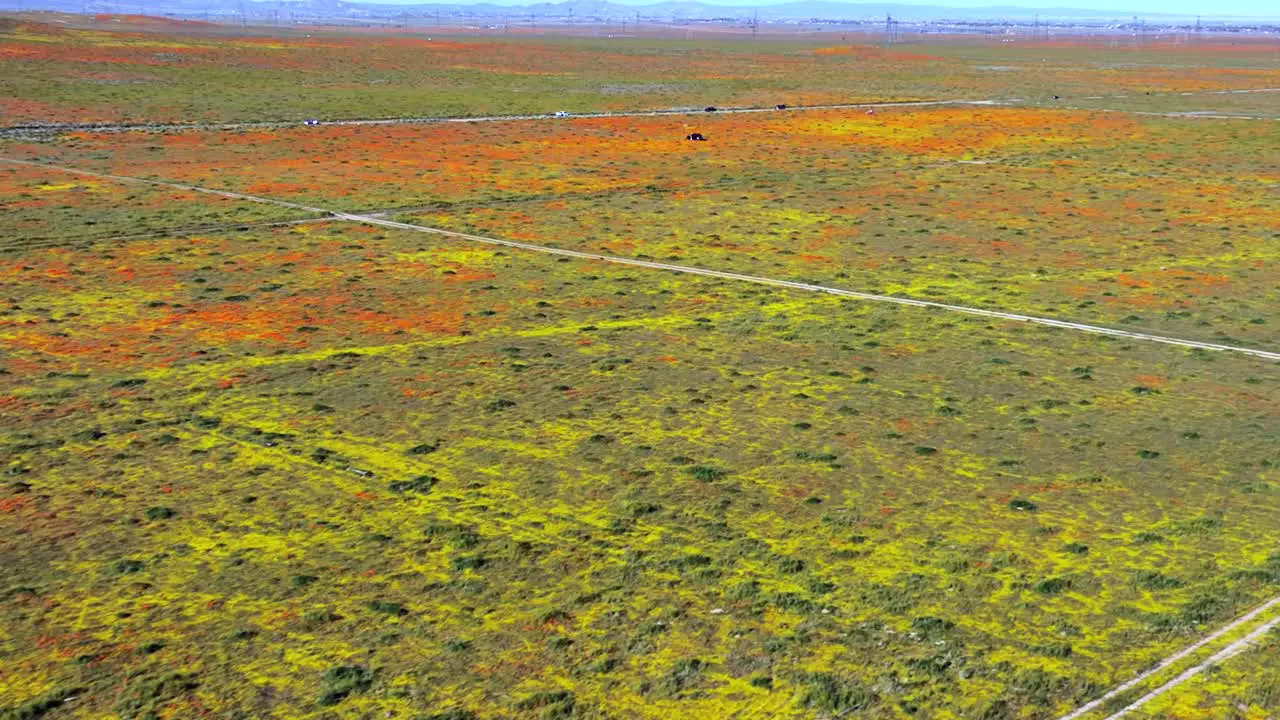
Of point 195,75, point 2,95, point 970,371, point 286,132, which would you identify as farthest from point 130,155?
point 195,75

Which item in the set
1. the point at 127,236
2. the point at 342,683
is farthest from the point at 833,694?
the point at 127,236

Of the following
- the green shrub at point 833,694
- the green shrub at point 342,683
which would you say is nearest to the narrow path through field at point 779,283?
the green shrub at point 833,694

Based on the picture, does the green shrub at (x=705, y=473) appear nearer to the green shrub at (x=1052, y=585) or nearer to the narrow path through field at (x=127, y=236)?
the green shrub at (x=1052, y=585)

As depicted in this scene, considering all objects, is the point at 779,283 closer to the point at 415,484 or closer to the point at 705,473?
the point at 705,473

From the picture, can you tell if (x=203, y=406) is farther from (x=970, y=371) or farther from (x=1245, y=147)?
(x=1245, y=147)

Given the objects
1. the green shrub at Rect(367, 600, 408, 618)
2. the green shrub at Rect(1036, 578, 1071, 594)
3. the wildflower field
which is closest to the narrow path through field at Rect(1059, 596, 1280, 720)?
the wildflower field
